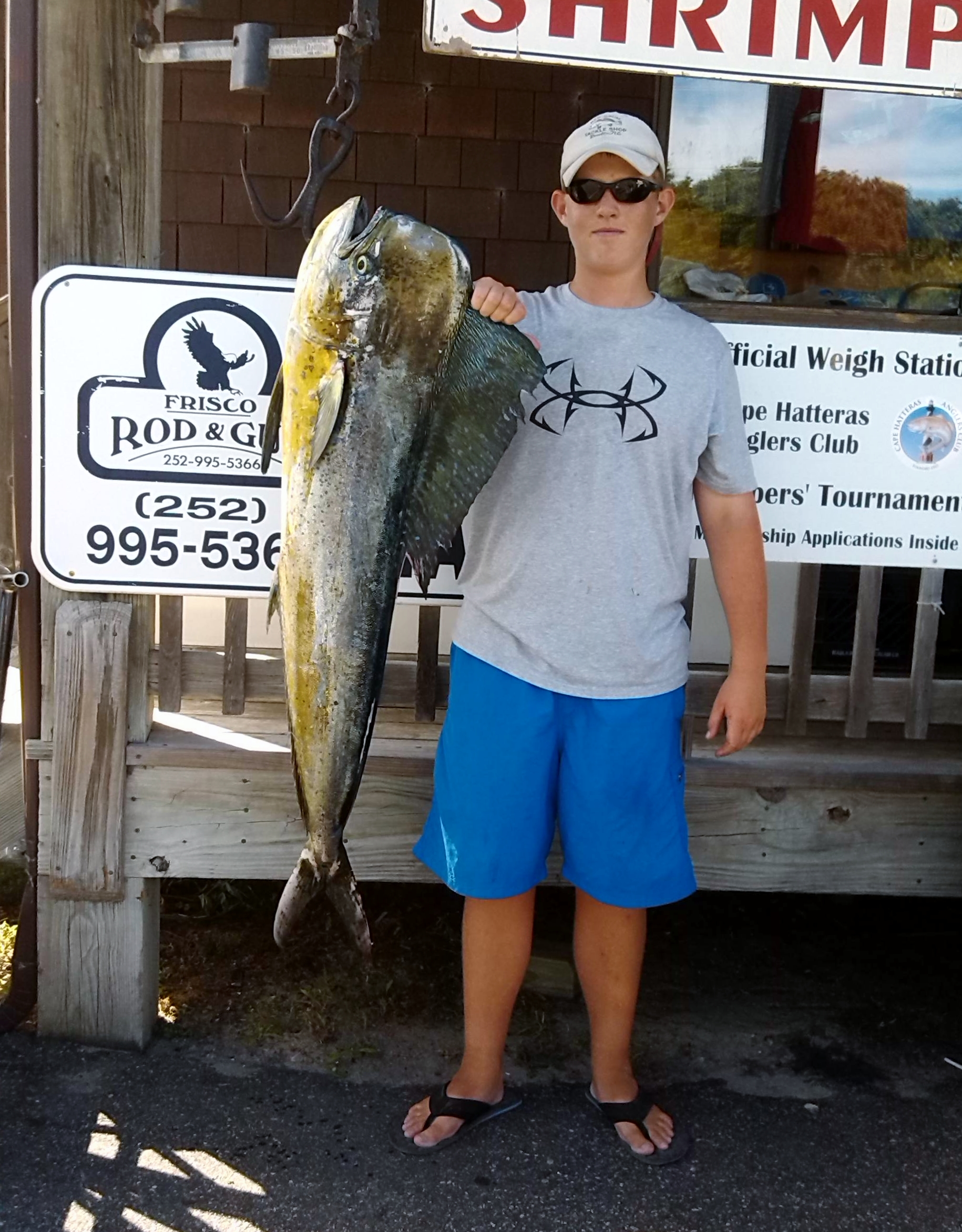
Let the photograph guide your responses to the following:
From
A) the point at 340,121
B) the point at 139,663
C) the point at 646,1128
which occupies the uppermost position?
the point at 340,121

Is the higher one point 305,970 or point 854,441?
point 854,441

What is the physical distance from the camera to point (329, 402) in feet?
6.82

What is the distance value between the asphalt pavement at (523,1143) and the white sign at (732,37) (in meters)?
2.45

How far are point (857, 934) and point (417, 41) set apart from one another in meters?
4.06

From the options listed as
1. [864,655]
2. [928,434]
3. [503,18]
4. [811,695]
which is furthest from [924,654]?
[503,18]

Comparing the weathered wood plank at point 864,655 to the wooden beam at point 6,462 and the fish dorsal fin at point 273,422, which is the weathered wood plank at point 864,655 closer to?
the fish dorsal fin at point 273,422

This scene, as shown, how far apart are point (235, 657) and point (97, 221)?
3.65ft

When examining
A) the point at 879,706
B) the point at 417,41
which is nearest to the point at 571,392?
the point at 879,706

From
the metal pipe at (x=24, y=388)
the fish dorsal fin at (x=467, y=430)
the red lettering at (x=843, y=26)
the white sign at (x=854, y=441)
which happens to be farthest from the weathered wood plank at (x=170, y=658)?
the red lettering at (x=843, y=26)

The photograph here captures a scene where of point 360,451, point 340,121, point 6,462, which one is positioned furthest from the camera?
point 6,462

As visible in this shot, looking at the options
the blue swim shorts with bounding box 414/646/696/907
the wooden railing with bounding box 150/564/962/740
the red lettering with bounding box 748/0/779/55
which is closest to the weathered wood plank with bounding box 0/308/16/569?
the wooden railing with bounding box 150/564/962/740

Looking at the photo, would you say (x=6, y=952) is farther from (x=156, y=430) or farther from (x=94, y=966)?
(x=156, y=430)

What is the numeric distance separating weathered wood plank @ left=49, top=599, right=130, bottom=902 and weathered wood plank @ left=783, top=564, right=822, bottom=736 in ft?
5.69

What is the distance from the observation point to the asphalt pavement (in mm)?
2646
